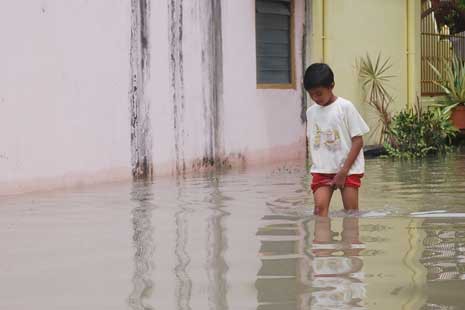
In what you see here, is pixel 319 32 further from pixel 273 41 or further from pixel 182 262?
pixel 182 262

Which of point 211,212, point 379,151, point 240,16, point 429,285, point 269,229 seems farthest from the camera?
point 379,151

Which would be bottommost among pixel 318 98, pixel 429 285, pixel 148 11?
pixel 429 285

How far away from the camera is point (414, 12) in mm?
18875

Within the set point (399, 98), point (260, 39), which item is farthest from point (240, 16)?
point (399, 98)

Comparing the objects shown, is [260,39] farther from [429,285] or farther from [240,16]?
[429,285]

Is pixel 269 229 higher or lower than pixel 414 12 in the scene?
lower

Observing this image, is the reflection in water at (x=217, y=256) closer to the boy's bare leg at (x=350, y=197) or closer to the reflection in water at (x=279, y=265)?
the reflection in water at (x=279, y=265)

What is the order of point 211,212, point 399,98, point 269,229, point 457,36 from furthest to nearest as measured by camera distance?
point 457,36
point 399,98
point 211,212
point 269,229

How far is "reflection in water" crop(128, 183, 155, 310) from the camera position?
530 centimetres

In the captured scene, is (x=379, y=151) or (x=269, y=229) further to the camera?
(x=379, y=151)

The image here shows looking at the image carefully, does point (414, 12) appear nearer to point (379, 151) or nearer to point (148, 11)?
point (379, 151)

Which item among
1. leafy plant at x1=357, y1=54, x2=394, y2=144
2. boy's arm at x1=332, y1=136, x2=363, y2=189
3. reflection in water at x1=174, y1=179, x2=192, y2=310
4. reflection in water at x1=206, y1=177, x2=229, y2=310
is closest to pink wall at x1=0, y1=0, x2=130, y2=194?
reflection in water at x1=206, y1=177, x2=229, y2=310

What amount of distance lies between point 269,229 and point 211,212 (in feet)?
4.28

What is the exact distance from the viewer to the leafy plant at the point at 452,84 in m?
19.0
